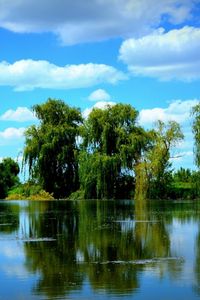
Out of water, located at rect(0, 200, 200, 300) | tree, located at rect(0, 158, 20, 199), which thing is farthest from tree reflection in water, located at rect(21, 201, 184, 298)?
tree, located at rect(0, 158, 20, 199)

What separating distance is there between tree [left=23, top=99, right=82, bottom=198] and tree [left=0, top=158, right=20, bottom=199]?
21.8 meters

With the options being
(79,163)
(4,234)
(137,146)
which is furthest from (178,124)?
(4,234)

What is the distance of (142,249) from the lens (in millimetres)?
15797

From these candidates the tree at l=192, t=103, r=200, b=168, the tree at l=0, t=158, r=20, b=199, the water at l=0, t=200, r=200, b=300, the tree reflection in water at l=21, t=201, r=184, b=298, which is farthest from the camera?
the tree at l=0, t=158, r=20, b=199

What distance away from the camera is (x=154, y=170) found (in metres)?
58.0

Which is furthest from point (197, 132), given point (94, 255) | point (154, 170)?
point (94, 255)

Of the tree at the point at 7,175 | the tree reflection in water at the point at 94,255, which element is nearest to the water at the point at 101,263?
the tree reflection in water at the point at 94,255

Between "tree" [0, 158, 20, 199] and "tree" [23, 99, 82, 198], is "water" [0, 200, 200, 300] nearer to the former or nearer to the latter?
"tree" [23, 99, 82, 198]

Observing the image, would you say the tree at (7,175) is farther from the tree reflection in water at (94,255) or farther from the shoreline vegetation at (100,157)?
the tree reflection in water at (94,255)

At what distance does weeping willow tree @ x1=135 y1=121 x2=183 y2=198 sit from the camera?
190 feet

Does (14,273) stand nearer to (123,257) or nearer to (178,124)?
(123,257)

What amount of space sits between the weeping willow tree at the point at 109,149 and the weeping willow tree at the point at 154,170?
127 cm

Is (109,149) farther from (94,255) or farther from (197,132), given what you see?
(94,255)

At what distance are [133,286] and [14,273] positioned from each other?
9.84ft
